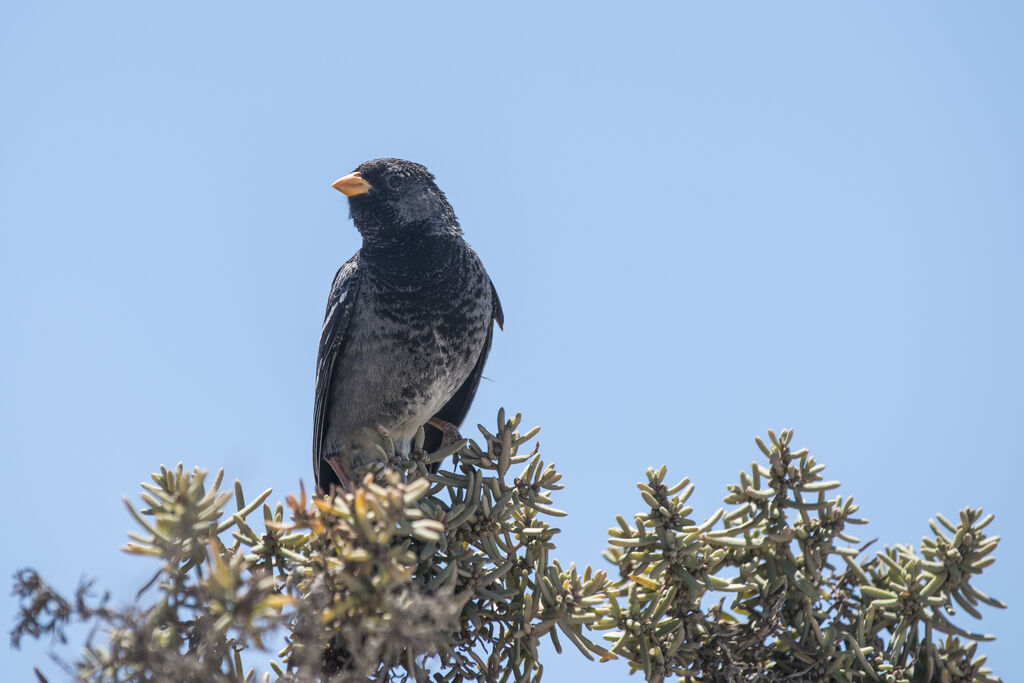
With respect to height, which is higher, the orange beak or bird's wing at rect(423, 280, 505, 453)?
the orange beak

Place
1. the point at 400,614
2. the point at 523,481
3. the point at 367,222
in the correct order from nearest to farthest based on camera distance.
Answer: the point at 400,614
the point at 523,481
the point at 367,222

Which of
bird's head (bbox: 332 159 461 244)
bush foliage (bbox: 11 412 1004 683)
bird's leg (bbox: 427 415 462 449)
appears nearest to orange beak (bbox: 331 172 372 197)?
bird's head (bbox: 332 159 461 244)

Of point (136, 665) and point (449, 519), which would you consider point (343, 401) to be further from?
point (136, 665)

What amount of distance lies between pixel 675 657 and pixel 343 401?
3454 millimetres

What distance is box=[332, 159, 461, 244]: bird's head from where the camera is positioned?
6098 millimetres

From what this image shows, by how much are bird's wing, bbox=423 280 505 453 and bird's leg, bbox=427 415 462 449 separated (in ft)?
0.41

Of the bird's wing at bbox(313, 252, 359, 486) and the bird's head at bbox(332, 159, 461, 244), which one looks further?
the bird's head at bbox(332, 159, 461, 244)

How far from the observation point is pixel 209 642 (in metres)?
1.81

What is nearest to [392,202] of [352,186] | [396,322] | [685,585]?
[352,186]

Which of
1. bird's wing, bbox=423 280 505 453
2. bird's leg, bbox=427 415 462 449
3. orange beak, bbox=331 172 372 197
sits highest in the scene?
orange beak, bbox=331 172 372 197

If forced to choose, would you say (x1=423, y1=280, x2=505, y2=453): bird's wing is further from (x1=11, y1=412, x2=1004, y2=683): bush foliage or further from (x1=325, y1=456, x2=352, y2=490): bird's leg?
(x1=11, y1=412, x2=1004, y2=683): bush foliage

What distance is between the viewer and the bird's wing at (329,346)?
19.2 feet

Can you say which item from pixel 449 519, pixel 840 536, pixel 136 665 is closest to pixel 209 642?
pixel 136 665

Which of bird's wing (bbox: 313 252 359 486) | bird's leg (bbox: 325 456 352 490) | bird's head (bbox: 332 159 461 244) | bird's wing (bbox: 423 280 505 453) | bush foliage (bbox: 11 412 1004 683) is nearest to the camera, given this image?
bush foliage (bbox: 11 412 1004 683)
